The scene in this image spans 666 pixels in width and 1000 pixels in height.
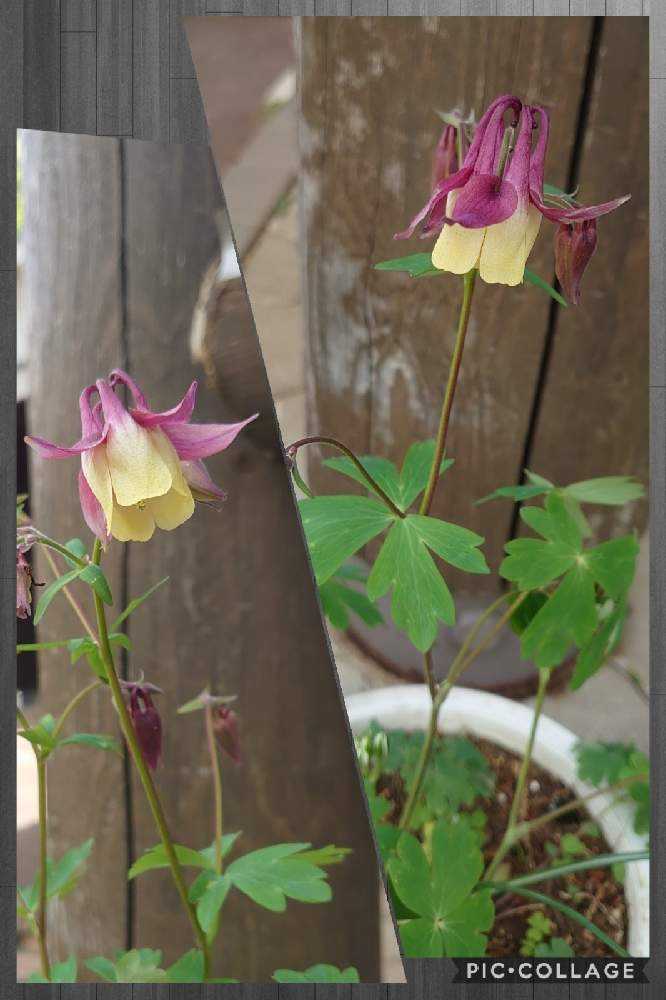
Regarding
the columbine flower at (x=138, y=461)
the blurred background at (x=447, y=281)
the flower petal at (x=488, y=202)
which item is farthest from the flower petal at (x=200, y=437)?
the flower petal at (x=488, y=202)

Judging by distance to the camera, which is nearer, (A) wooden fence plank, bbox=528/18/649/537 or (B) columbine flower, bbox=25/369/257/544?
(B) columbine flower, bbox=25/369/257/544

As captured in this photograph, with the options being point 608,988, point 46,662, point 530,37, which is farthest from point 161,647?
point 530,37

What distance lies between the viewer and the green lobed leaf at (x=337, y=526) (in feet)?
3.42

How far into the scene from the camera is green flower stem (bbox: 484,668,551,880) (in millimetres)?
1109

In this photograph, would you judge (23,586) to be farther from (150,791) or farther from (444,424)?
(444,424)

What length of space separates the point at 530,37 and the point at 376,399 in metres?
0.45

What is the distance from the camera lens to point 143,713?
1.12 metres

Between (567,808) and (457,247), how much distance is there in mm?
643

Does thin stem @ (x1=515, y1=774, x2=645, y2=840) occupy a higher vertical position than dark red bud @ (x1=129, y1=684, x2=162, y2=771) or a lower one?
lower

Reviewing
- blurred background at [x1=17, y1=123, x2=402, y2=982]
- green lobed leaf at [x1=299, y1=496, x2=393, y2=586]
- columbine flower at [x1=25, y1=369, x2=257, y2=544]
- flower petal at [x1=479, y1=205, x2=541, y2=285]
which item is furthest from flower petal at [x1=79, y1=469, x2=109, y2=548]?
flower petal at [x1=479, y1=205, x2=541, y2=285]

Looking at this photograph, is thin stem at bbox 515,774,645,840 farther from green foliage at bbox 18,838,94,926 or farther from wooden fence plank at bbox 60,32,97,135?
wooden fence plank at bbox 60,32,97,135

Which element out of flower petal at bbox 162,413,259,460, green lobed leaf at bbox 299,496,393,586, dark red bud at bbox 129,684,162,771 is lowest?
dark red bud at bbox 129,684,162,771

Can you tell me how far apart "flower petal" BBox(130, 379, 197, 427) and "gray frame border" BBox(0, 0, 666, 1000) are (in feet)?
0.83

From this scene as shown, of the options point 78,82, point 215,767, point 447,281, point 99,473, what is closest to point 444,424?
point 447,281
